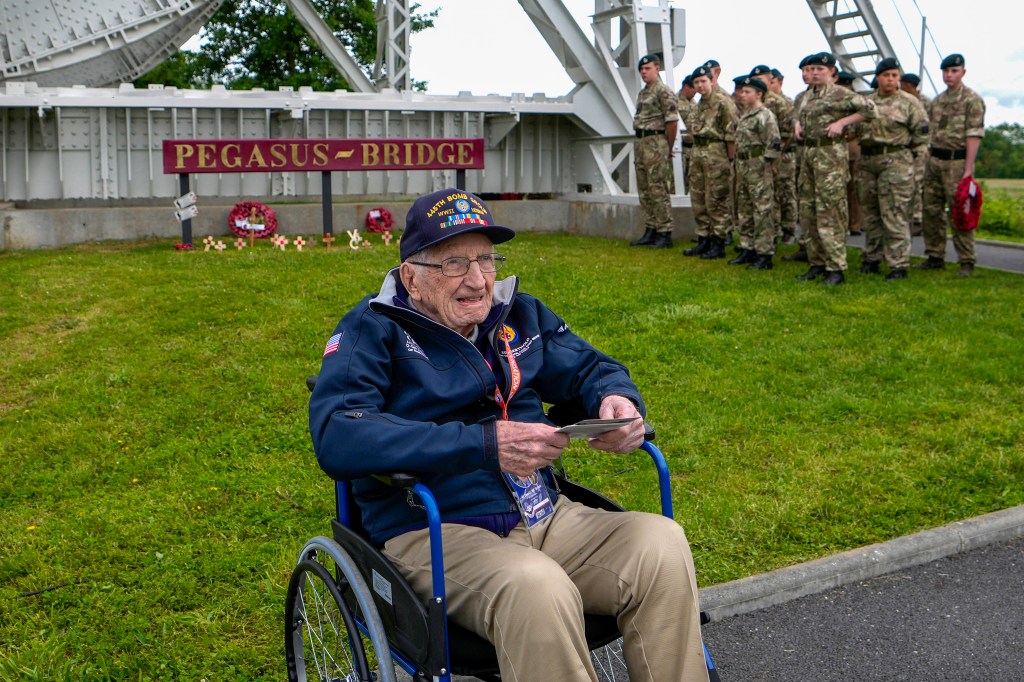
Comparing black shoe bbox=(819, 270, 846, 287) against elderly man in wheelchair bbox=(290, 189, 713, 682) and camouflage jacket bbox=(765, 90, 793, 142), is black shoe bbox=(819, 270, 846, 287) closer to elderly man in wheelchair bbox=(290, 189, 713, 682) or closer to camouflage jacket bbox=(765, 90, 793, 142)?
camouflage jacket bbox=(765, 90, 793, 142)

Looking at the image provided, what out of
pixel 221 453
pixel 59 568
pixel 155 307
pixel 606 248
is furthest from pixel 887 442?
pixel 606 248

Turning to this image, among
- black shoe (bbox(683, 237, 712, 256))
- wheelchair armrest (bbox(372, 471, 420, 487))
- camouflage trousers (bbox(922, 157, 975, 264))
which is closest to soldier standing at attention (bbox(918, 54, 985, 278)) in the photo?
camouflage trousers (bbox(922, 157, 975, 264))

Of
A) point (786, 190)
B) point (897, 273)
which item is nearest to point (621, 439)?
point (897, 273)

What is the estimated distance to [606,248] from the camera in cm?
1337

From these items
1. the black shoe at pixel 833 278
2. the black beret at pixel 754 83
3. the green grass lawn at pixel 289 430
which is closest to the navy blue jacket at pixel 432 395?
the green grass lawn at pixel 289 430

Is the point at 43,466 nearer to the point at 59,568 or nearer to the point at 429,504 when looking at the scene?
the point at 59,568

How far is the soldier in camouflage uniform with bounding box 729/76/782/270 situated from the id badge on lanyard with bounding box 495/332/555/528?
8.19 metres

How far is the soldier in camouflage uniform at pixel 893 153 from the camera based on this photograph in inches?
414

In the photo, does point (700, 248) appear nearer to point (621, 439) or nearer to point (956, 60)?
point (956, 60)

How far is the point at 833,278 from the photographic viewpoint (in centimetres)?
1020

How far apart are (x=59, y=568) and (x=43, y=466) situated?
144 centimetres

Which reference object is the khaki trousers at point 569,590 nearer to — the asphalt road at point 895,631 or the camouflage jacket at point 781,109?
the asphalt road at point 895,631

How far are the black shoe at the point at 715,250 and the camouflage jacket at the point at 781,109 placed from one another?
1491mm

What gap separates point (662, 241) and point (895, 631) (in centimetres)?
948
